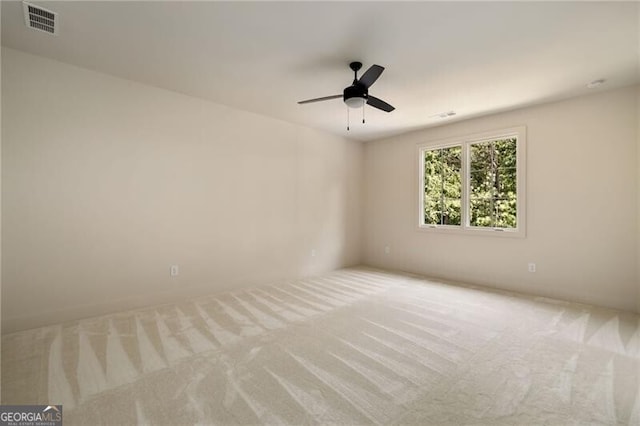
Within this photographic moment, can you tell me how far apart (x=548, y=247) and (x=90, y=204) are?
18.6 ft

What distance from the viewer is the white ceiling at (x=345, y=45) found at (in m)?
2.16

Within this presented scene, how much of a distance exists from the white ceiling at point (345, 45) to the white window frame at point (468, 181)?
2.22ft

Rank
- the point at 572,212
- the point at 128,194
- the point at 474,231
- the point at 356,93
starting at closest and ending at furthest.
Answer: the point at 356,93, the point at 128,194, the point at 572,212, the point at 474,231

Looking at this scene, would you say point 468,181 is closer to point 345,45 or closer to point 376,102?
point 376,102

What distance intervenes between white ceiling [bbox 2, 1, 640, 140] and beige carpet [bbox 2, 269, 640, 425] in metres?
2.64

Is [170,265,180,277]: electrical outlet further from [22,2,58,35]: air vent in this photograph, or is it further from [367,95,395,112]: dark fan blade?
[367,95,395,112]: dark fan blade

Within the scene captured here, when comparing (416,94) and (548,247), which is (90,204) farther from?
(548,247)

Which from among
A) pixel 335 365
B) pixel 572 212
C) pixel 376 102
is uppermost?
pixel 376 102

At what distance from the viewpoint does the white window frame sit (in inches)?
163

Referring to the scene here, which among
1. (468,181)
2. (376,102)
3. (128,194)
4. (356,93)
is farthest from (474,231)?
(128,194)

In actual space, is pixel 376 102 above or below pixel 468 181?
above

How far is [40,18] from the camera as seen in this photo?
2.27m

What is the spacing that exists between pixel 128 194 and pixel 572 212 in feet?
18.1

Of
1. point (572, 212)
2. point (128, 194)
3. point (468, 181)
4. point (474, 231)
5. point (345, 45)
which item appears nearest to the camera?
point (345, 45)
